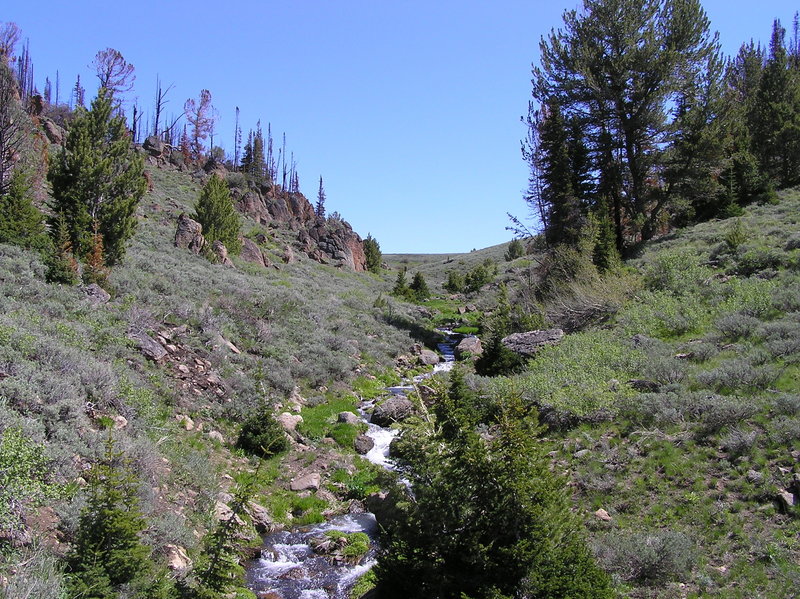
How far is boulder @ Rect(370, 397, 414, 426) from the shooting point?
15.6 m

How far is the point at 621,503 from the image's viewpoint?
8289mm

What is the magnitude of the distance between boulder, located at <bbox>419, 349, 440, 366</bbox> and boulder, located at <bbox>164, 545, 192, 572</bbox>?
17.0 metres

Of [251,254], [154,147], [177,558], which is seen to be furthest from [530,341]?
[154,147]

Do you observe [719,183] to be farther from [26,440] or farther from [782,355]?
[26,440]

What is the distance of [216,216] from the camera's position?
33375 millimetres

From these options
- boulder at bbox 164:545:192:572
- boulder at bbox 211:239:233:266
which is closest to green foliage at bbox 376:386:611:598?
boulder at bbox 164:545:192:572

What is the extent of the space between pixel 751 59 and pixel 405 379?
50.8 m

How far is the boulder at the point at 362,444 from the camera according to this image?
13.8 metres

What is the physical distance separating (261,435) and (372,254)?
179 feet

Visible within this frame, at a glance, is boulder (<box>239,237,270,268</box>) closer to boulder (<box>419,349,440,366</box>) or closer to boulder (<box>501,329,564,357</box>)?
boulder (<box>419,349,440,366</box>)

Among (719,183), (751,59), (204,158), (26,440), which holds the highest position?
(204,158)

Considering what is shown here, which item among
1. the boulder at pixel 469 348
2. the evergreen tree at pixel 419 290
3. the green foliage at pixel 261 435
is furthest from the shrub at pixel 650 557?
the evergreen tree at pixel 419 290

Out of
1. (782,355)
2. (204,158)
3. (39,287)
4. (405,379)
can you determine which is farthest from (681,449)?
(204,158)

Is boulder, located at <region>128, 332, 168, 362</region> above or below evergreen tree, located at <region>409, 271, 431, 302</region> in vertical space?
below
